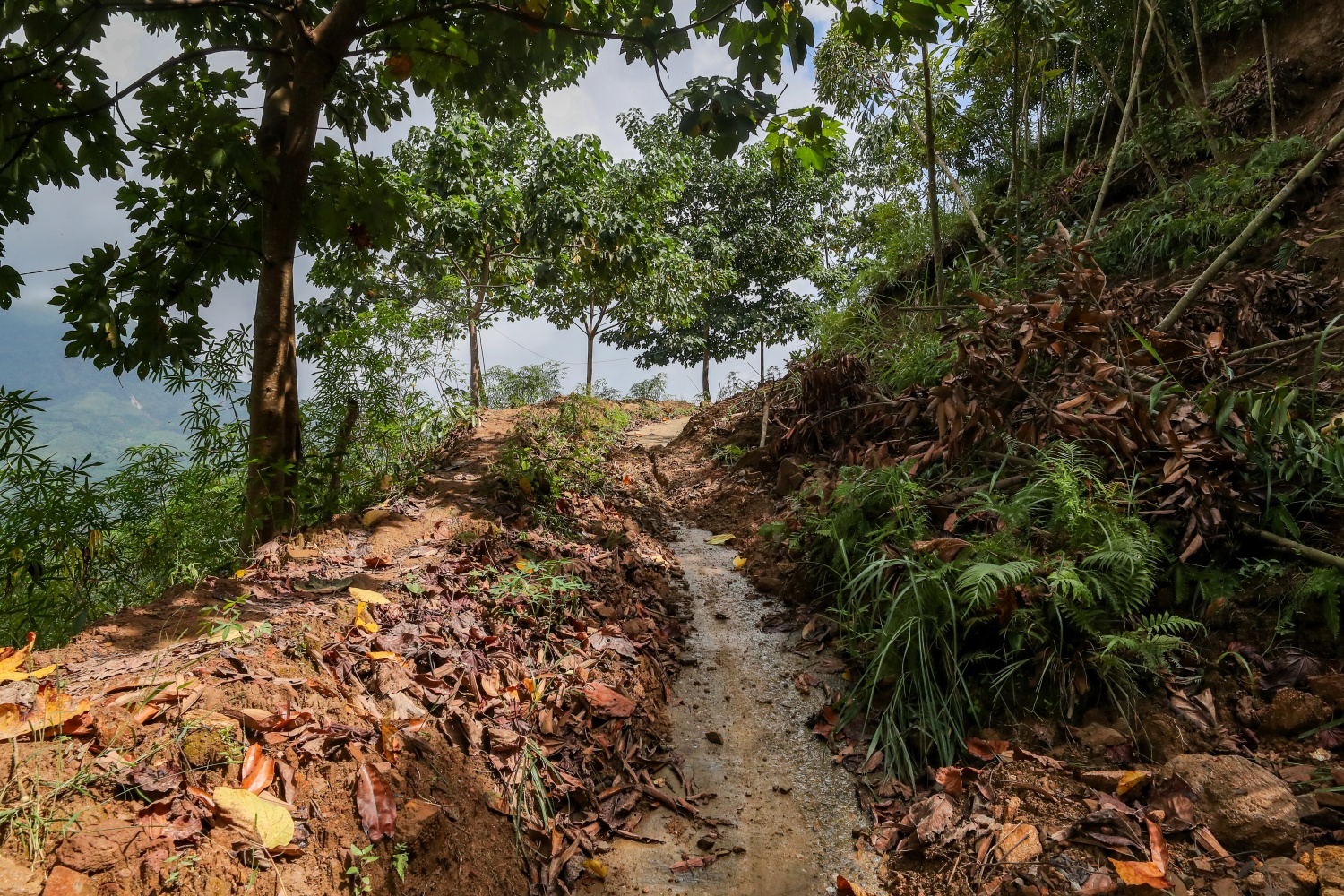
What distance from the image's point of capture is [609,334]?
23.4 metres

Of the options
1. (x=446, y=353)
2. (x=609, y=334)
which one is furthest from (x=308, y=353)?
(x=609, y=334)

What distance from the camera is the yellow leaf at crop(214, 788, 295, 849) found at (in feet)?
5.29

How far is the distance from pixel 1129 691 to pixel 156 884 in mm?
3001

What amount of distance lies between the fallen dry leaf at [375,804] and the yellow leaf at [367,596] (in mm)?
926

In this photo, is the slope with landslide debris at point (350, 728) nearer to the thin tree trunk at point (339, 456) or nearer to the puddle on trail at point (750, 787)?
the puddle on trail at point (750, 787)

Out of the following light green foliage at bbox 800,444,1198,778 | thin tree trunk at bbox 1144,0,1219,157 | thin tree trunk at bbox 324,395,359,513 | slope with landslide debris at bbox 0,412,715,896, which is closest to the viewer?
slope with landslide debris at bbox 0,412,715,896

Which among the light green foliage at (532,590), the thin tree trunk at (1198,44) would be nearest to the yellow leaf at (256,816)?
the light green foliage at (532,590)

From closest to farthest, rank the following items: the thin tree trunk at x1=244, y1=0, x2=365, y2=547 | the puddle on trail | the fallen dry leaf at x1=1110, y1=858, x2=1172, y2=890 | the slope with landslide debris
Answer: the slope with landslide debris < the fallen dry leaf at x1=1110, y1=858, x2=1172, y2=890 < the puddle on trail < the thin tree trunk at x1=244, y1=0, x2=365, y2=547

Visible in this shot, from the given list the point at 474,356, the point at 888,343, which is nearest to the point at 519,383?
the point at 474,356

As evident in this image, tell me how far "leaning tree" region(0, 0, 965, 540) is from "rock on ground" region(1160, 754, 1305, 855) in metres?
2.80

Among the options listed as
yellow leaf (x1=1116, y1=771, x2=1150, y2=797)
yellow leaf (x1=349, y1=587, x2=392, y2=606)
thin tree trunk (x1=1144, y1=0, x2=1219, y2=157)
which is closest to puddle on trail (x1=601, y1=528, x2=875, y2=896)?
yellow leaf (x1=1116, y1=771, x2=1150, y2=797)

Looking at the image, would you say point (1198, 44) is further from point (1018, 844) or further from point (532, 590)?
point (532, 590)

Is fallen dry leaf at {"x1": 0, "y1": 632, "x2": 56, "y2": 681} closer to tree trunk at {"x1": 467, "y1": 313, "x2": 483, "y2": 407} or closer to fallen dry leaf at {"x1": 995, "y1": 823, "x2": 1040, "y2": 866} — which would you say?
fallen dry leaf at {"x1": 995, "y1": 823, "x2": 1040, "y2": 866}

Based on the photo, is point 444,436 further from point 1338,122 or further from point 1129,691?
point 1338,122
